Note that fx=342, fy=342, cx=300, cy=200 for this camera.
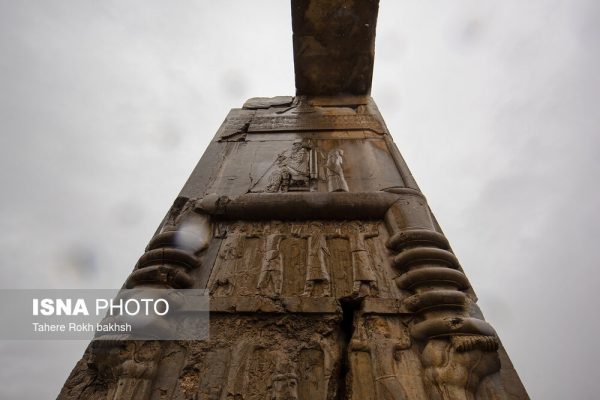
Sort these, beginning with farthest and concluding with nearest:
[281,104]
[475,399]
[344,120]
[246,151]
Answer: [281,104]
[344,120]
[246,151]
[475,399]

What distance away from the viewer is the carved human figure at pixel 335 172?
4.02 meters

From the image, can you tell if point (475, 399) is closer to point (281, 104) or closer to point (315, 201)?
point (315, 201)

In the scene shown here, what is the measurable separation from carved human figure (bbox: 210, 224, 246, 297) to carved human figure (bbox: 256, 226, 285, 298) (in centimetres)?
24

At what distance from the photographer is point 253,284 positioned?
9.45 ft

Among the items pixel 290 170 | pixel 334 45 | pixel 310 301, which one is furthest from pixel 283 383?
pixel 334 45

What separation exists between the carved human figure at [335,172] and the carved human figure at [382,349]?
5.79ft

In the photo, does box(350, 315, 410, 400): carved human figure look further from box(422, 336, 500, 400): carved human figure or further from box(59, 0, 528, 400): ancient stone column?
box(422, 336, 500, 400): carved human figure

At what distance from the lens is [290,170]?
→ 431cm

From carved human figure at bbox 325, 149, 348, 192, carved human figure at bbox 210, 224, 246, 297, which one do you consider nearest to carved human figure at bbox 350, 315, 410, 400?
carved human figure at bbox 210, 224, 246, 297

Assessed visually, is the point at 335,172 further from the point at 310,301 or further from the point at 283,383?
the point at 283,383

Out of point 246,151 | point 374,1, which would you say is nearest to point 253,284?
point 246,151

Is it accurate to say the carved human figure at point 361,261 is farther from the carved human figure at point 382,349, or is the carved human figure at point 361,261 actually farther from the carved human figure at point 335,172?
the carved human figure at point 335,172

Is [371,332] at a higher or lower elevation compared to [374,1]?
lower

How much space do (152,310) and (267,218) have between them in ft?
4.72
